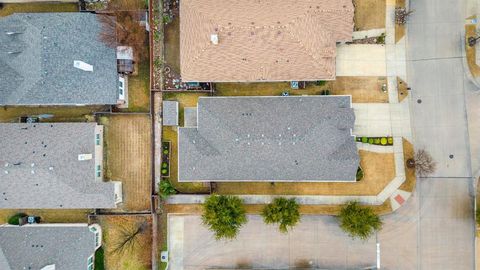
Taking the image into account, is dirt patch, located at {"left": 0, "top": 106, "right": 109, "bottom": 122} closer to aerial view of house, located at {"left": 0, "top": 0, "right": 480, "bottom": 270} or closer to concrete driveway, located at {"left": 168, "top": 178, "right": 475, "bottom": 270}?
aerial view of house, located at {"left": 0, "top": 0, "right": 480, "bottom": 270}

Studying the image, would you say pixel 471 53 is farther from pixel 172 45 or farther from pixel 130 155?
pixel 130 155

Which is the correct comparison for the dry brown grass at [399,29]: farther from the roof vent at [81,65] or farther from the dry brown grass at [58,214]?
the dry brown grass at [58,214]

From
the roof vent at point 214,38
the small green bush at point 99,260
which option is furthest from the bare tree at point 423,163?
the small green bush at point 99,260

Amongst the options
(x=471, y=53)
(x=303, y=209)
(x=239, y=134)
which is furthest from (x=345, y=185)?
(x=471, y=53)

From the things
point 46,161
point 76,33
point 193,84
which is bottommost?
point 46,161

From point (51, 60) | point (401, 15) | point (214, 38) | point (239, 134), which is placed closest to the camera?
point (214, 38)

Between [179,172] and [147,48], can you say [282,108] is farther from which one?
[147,48]

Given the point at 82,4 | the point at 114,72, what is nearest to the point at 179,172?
the point at 114,72
